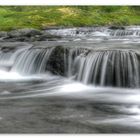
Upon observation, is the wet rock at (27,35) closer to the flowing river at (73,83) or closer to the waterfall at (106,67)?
the flowing river at (73,83)

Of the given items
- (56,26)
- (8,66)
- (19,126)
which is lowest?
(19,126)

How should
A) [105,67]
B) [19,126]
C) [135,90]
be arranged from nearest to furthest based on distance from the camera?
[19,126] < [135,90] < [105,67]

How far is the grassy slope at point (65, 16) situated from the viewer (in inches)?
221

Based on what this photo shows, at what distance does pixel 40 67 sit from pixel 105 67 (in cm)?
74

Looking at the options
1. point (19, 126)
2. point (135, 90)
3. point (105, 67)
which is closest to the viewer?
point (19, 126)

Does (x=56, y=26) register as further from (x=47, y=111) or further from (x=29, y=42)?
(x=47, y=111)

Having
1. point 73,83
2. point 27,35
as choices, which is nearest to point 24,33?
point 27,35

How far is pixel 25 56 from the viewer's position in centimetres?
626

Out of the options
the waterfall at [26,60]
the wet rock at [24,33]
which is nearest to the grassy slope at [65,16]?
the wet rock at [24,33]

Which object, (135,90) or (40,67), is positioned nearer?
(135,90)

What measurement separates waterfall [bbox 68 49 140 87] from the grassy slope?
1.35ft

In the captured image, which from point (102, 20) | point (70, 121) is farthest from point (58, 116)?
point (102, 20)

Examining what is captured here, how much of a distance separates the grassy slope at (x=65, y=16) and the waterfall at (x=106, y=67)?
1.35 ft

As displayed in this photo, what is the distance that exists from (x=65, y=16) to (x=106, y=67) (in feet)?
2.44
